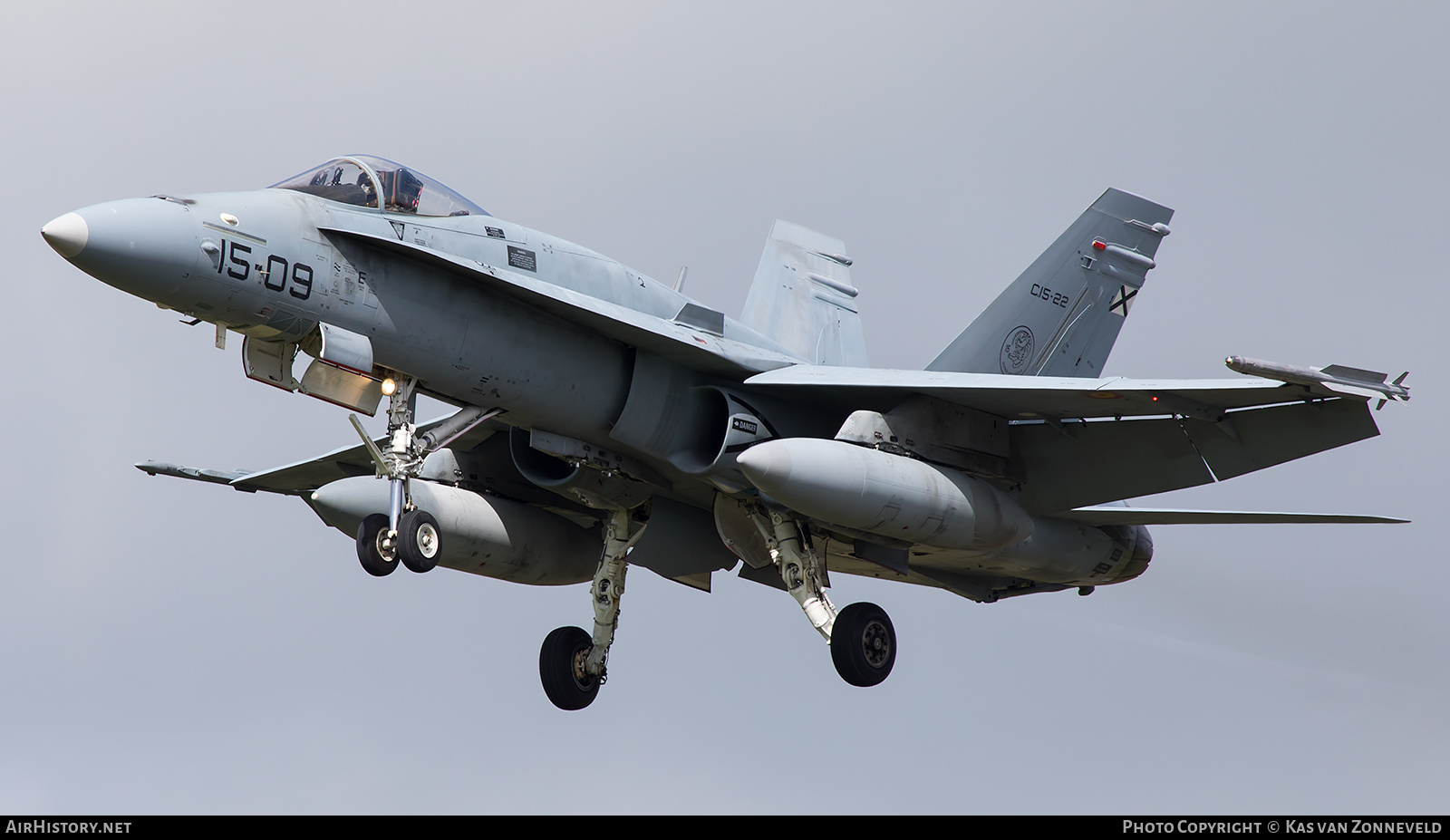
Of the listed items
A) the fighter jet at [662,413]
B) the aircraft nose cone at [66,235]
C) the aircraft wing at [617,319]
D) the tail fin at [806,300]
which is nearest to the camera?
the aircraft nose cone at [66,235]

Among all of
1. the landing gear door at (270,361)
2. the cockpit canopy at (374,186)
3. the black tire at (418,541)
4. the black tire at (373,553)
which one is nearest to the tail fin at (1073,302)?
the cockpit canopy at (374,186)

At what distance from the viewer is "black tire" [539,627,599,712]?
1605 cm

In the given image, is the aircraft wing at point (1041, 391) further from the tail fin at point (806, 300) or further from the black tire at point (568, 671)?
the black tire at point (568, 671)

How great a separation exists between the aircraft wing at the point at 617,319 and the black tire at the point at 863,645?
8.26ft

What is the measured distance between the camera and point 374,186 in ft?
42.2

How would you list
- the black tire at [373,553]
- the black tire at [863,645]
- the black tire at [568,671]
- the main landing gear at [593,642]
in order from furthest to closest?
the black tire at [568,671]
the main landing gear at [593,642]
the black tire at [863,645]
the black tire at [373,553]

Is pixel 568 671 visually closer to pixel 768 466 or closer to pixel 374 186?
pixel 768 466

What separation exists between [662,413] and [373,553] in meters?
2.84

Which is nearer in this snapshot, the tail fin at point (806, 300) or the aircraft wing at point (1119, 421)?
the aircraft wing at point (1119, 421)

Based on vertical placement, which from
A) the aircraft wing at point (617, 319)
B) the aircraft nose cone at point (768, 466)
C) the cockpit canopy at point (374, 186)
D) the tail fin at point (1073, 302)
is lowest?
the aircraft nose cone at point (768, 466)

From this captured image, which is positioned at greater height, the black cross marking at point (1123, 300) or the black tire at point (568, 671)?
the black cross marking at point (1123, 300)

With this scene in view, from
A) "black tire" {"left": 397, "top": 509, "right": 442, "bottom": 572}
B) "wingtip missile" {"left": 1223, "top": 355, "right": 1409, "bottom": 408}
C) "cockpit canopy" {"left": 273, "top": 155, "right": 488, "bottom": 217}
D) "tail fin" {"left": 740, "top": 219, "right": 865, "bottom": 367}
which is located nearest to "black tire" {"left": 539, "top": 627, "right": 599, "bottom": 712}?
"black tire" {"left": 397, "top": 509, "right": 442, "bottom": 572}

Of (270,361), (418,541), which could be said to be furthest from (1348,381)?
(270,361)

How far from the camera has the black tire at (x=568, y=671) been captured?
16.0 m
